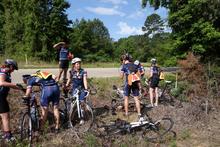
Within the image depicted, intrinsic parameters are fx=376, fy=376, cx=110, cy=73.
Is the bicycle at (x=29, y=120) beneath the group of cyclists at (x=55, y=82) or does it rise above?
beneath

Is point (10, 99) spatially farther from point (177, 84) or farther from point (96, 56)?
point (96, 56)

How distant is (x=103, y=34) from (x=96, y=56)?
25.9 metres

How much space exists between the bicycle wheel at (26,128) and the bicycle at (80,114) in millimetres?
1394

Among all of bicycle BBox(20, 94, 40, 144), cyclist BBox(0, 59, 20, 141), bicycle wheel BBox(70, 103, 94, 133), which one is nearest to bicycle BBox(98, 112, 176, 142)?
bicycle wheel BBox(70, 103, 94, 133)

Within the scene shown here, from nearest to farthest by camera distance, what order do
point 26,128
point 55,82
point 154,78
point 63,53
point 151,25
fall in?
1. point 26,128
2. point 55,82
3. point 63,53
4. point 154,78
5. point 151,25

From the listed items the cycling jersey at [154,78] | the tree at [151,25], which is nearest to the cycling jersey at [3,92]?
the cycling jersey at [154,78]

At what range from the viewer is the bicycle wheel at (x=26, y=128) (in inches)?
365

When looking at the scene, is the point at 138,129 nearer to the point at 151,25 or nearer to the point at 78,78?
the point at 78,78

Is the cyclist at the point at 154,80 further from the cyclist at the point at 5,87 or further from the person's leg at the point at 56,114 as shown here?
the cyclist at the point at 5,87

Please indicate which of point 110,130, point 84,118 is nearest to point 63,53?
point 84,118

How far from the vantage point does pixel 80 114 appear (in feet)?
34.3

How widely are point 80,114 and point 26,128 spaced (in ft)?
5.35

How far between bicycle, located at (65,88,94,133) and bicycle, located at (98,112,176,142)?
16.8 inches

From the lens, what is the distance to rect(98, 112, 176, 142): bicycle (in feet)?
33.9
